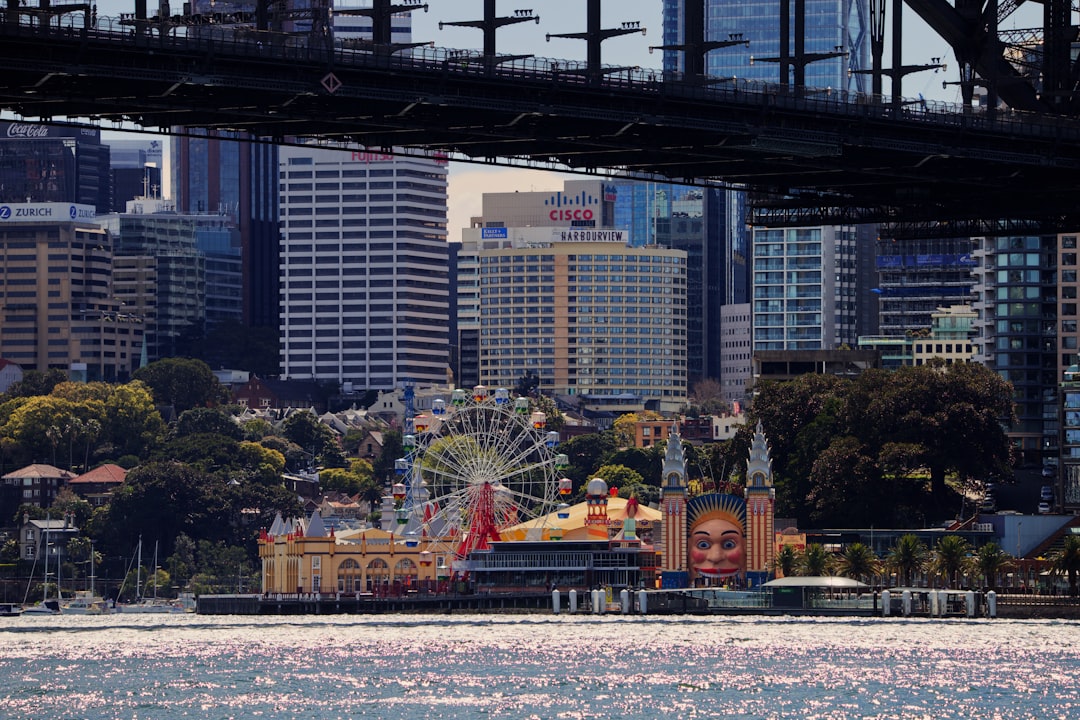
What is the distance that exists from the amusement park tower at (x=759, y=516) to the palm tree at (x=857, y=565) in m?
6.21

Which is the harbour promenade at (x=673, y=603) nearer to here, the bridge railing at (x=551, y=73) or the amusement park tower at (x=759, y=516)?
the amusement park tower at (x=759, y=516)

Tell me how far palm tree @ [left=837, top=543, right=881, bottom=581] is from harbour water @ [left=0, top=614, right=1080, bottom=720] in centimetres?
1559

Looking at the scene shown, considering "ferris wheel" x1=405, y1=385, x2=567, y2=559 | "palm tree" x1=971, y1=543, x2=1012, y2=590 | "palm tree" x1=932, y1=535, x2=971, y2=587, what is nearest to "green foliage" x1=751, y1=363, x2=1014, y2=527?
"palm tree" x1=932, y1=535, x2=971, y2=587

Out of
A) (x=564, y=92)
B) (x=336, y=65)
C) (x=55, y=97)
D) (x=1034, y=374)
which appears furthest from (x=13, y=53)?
(x=1034, y=374)

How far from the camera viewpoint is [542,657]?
104750 millimetres

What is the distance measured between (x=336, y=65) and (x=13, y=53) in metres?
10.4

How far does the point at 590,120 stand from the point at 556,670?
18203 millimetres

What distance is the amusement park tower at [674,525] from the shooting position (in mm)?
157375

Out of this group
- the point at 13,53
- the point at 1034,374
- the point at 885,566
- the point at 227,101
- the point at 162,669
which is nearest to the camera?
the point at 13,53

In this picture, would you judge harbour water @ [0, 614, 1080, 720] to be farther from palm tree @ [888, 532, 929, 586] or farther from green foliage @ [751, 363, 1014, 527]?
green foliage @ [751, 363, 1014, 527]

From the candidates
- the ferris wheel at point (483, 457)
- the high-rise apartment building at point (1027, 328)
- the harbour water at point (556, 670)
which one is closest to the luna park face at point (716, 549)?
the ferris wheel at point (483, 457)

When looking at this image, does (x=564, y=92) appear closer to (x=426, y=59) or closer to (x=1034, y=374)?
(x=426, y=59)

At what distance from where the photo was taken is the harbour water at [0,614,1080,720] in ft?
270

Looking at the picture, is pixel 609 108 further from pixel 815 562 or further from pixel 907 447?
pixel 907 447
